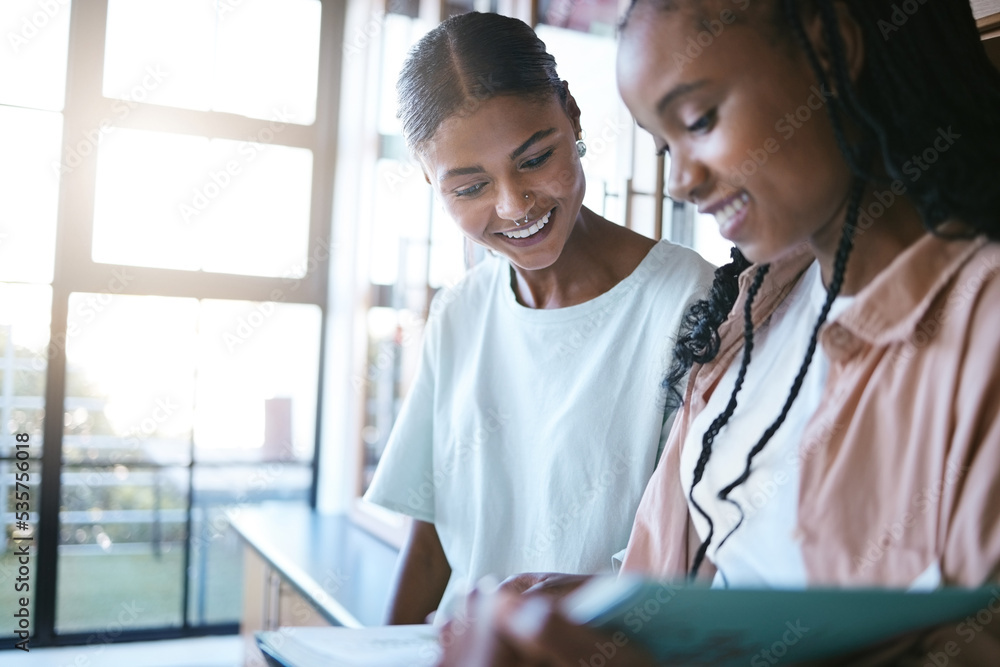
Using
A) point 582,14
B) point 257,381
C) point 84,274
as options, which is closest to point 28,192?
point 84,274

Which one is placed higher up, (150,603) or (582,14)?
(582,14)

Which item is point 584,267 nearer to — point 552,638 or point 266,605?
point 552,638

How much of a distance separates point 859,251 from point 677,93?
0.74 feet

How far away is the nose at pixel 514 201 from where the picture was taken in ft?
4.03

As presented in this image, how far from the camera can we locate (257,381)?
4566mm

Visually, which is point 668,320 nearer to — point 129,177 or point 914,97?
point 914,97

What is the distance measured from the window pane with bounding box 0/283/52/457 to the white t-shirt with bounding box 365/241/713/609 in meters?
3.39

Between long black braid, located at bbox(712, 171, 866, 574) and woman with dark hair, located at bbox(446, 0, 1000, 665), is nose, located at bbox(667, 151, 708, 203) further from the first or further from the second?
long black braid, located at bbox(712, 171, 866, 574)

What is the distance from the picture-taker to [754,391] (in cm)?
88

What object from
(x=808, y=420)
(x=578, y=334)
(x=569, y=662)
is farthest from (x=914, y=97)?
(x=578, y=334)

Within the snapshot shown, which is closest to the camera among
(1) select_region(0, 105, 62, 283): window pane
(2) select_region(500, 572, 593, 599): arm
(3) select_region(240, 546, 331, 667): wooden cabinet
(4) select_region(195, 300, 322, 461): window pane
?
(2) select_region(500, 572, 593, 599): arm

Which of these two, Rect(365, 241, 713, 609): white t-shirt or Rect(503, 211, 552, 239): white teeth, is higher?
Rect(503, 211, 552, 239): white teeth

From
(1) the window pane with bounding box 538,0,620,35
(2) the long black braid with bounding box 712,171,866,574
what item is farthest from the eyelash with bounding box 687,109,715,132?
(1) the window pane with bounding box 538,0,620,35

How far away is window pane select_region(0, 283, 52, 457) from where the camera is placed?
13.5ft
